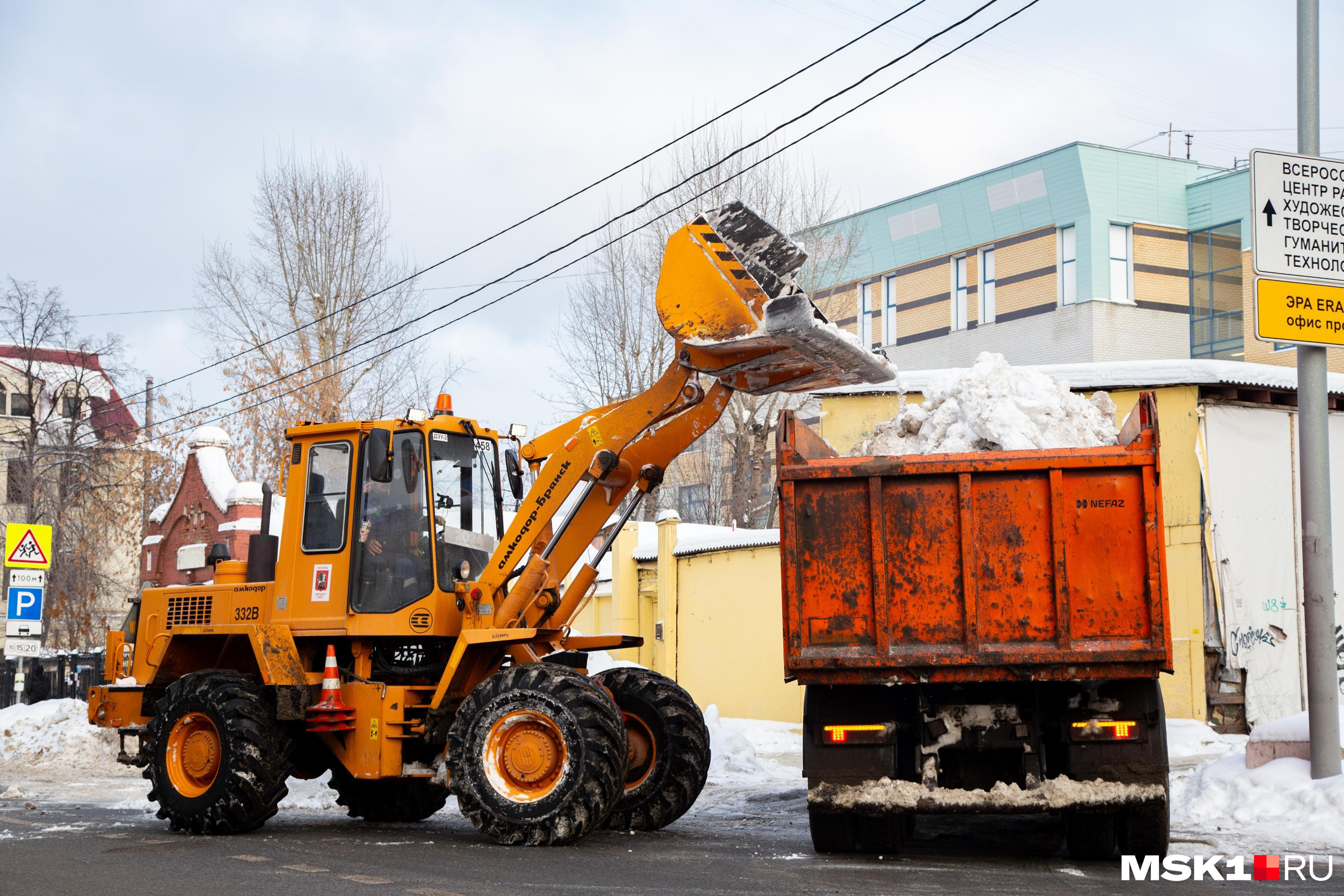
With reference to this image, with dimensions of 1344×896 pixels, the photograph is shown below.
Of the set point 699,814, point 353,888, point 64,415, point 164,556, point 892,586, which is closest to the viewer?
point 353,888

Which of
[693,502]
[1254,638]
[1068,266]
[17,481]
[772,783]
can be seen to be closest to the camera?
[772,783]

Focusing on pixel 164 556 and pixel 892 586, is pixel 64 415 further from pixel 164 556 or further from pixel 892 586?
pixel 892 586

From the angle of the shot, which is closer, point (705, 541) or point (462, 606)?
point (462, 606)

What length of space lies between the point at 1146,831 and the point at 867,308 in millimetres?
35240

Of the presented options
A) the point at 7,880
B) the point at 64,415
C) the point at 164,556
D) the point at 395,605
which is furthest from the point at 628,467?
the point at 64,415

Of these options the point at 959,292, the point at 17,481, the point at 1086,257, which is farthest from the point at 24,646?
the point at 959,292

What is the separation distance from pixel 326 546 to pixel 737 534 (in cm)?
1152

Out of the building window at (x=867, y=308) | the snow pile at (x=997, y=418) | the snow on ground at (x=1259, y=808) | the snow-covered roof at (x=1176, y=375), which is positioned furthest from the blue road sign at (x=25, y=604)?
the building window at (x=867, y=308)

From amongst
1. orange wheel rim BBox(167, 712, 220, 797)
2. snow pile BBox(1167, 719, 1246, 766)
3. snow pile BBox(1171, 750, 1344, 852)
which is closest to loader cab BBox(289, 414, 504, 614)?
orange wheel rim BBox(167, 712, 220, 797)

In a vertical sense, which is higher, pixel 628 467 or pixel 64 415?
pixel 64 415

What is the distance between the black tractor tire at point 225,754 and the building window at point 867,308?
33.7 metres

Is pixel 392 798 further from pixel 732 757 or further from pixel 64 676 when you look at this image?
pixel 64 676

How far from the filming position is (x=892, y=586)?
294 inches

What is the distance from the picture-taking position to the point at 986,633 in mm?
7320
